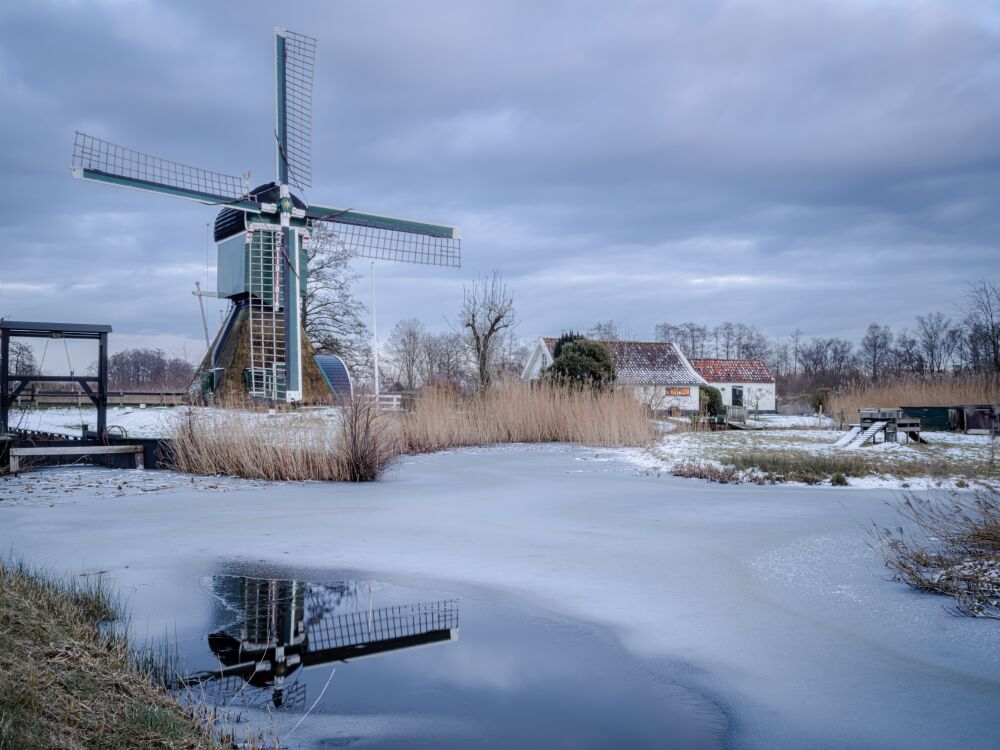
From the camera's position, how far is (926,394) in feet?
60.5

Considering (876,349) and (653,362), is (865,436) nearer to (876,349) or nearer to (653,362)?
(653,362)

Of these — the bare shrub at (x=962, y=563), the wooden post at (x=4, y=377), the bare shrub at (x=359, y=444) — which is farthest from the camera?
→ the wooden post at (x=4, y=377)

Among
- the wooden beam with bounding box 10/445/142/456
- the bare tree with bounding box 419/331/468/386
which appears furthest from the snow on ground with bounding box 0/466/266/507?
the bare tree with bounding box 419/331/468/386

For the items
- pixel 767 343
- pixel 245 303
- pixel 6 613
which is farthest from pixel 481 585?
pixel 767 343

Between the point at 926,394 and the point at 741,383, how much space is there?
27.1 metres

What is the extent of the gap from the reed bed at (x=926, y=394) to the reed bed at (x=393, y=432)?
619cm

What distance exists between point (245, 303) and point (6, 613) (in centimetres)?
1716

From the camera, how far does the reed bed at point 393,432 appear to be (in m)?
9.78

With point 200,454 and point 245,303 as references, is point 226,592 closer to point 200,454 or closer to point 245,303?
point 200,454

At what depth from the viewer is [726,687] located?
9.77 feet

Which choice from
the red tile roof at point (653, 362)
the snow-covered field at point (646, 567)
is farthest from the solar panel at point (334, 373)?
the red tile roof at point (653, 362)

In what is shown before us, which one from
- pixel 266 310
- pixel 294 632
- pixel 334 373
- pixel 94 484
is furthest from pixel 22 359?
pixel 294 632

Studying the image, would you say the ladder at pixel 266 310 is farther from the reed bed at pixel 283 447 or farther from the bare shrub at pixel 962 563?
the bare shrub at pixel 962 563

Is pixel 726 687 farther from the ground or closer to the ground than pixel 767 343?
closer to the ground
